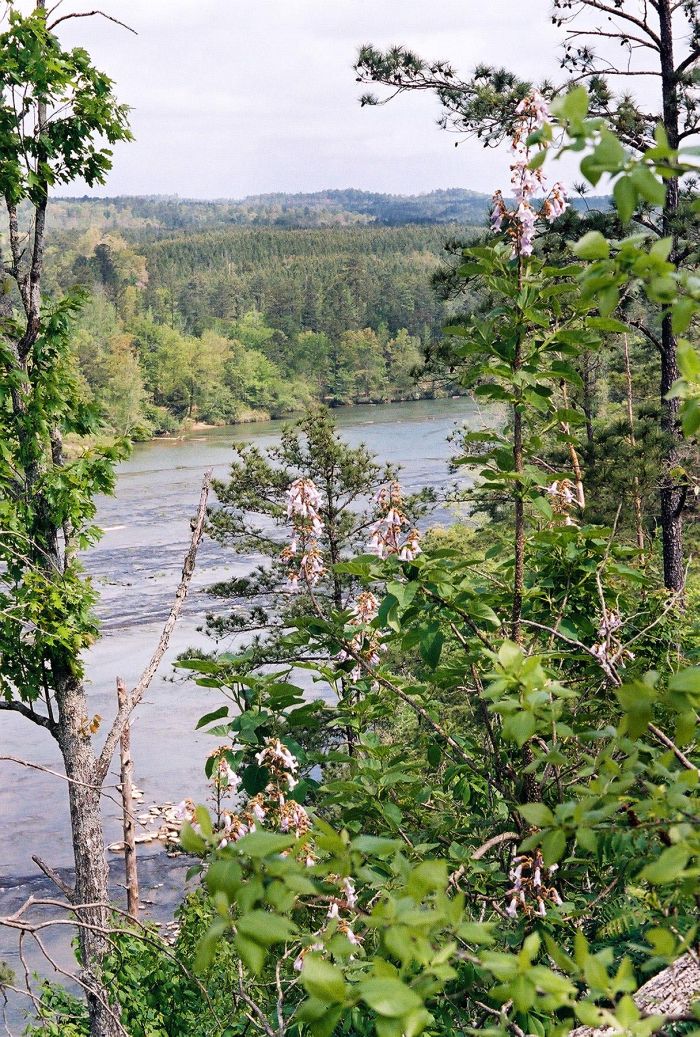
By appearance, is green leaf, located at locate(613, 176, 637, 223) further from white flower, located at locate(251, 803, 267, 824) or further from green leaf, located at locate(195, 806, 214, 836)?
white flower, located at locate(251, 803, 267, 824)

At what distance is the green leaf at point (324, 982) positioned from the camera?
64cm

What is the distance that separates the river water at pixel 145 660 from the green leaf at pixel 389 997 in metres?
6.20

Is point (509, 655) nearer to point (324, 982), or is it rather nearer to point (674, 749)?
point (674, 749)

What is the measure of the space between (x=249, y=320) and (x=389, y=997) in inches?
2193

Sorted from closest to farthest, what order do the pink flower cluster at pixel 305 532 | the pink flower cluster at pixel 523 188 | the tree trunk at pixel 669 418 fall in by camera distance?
the pink flower cluster at pixel 523 188 < the pink flower cluster at pixel 305 532 < the tree trunk at pixel 669 418

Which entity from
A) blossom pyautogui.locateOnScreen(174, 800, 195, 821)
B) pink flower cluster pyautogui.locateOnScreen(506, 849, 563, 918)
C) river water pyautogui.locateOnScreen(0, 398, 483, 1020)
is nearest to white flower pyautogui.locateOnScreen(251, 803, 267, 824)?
blossom pyautogui.locateOnScreen(174, 800, 195, 821)

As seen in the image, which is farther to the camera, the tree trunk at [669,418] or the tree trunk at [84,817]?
the tree trunk at [669,418]

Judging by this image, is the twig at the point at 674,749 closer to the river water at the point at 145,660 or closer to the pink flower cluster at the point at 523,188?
the pink flower cluster at the point at 523,188

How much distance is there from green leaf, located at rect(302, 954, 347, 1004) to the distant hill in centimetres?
9261

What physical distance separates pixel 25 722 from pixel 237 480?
6285 millimetres

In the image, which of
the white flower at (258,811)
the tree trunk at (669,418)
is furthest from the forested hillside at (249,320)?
the white flower at (258,811)

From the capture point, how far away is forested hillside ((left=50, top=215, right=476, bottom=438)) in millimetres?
41469

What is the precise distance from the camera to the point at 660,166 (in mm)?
720

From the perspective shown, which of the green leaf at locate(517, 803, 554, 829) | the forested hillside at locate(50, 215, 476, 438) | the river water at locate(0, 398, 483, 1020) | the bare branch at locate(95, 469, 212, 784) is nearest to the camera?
the green leaf at locate(517, 803, 554, 829)
